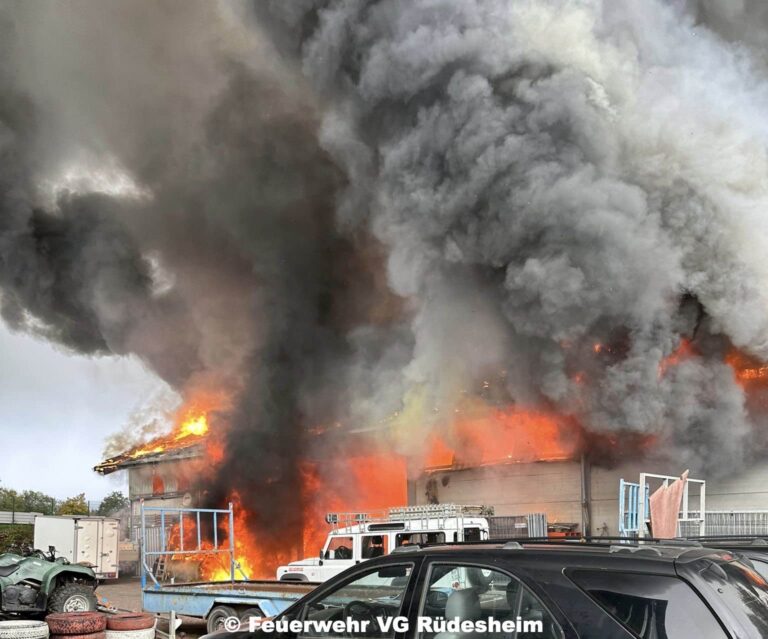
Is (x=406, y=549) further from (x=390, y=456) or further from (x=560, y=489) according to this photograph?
(x=390, y=456)

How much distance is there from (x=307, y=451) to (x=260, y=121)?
34.5 ft

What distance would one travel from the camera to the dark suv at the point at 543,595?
10.4 feet

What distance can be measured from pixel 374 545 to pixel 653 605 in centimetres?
919

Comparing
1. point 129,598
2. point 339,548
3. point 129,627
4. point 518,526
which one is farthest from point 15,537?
point 129,627

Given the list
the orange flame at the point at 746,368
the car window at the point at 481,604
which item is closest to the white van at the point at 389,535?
the orange flame at the point at 746,368

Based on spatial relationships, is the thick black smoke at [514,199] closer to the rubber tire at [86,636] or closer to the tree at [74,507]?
the rubber tire at [86,636]

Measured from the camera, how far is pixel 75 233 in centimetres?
2567

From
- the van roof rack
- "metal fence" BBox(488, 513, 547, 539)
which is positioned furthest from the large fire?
the van roof rack

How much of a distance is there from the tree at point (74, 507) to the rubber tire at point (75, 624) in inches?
1481

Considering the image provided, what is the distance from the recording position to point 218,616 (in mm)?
9875

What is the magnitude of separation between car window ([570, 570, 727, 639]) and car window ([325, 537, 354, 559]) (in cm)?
933

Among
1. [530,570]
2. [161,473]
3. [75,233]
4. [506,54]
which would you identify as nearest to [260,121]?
[75,233]

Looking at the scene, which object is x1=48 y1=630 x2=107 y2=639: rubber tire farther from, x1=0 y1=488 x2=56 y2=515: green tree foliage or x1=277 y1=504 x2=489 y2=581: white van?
x1=0 y1=488 x2=56 y2=515: green tree foliage

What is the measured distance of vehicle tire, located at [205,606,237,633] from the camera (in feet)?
32.1
